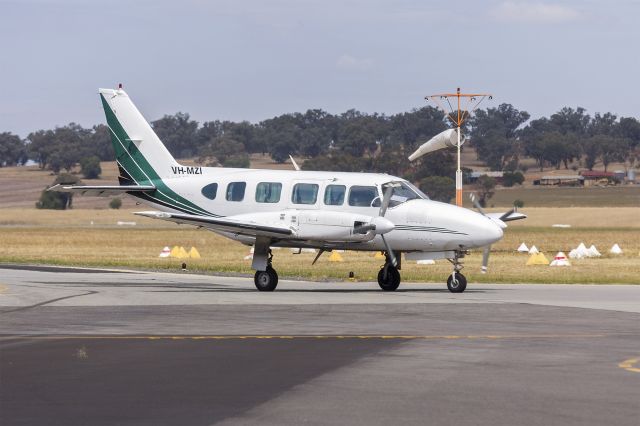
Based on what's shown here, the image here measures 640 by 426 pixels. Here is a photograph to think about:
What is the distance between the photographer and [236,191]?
3144 centimetres

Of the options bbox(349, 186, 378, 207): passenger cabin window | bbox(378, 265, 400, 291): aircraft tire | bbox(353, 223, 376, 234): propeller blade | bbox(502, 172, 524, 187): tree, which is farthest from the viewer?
bbox(502, 172, 524, 187): tree

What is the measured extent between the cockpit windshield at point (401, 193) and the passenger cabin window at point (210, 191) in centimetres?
442

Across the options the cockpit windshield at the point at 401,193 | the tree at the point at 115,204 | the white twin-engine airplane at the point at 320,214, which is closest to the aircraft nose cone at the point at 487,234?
the white twin-engine airplane at the point at 320,214

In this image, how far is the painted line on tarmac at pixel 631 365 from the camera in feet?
50.5

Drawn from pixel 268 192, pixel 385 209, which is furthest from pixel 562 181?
pixel 385 209

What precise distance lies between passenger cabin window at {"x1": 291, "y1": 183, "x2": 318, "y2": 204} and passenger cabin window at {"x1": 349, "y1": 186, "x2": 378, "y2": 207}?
0.89 meters

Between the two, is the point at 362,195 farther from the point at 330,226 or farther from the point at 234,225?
the point at 234,225

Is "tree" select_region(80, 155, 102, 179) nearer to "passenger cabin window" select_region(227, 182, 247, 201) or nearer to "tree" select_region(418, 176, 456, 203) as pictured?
"tree" select_region(418, 176, 456, 203)

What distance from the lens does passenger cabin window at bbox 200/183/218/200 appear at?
1249 inches

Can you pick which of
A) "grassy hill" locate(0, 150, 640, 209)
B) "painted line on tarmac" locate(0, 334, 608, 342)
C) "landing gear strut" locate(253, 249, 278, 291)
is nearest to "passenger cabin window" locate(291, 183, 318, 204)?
"landing gear strut" locate(253, 249, 278, 291)

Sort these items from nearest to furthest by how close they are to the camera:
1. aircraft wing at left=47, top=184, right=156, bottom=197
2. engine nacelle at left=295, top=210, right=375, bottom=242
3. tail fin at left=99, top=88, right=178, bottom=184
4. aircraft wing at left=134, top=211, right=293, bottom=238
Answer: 1. engine nacelle at left=295, top=210, right=375, bottom=242
2. aircraft wing at left=134, top=211, right=293, bottom=238
3. aircraft wing at left=47, top=184, right=156, bottom=197
4. tail fin at left=99, top=88, right=178, bottom=184

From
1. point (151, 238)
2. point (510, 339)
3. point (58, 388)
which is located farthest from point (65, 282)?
point (151, 238)

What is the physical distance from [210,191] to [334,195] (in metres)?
3.41

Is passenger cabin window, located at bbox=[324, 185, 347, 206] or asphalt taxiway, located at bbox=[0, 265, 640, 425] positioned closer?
asphalt taxiway, located at bbox=[0, 265, 640, 425]
